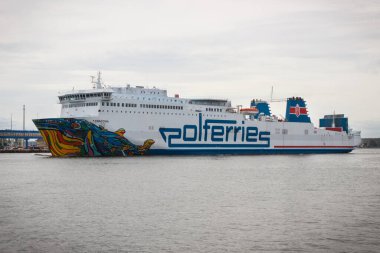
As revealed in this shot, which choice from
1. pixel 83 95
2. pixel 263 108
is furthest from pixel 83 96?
pixel 263 108

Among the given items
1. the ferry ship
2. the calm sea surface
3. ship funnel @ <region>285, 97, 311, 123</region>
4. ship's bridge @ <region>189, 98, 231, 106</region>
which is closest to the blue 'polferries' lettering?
the ferry ship

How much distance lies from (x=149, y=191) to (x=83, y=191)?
342 centimetres

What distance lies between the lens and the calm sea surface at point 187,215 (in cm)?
1416

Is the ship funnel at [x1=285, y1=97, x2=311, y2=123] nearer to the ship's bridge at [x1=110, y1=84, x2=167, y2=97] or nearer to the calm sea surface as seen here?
the ship's bridge at [x1=110, y1=84, x2=167, y2=97]

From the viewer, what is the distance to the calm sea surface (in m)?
14.2

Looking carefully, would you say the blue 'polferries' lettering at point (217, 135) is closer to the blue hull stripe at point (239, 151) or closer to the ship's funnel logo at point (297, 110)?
the blue hull stripe at point (239, 151)

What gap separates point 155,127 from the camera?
2279 inches

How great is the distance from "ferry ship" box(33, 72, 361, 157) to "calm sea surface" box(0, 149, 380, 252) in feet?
70.8

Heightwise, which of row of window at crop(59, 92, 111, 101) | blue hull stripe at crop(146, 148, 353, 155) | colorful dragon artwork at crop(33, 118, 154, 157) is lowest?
Answer: blue hull stripe at crop(146, 148, 353, 155)

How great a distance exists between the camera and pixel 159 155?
6125 centimetres

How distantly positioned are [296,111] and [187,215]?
61.9 metres

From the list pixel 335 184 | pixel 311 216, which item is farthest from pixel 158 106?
pixel 311 216

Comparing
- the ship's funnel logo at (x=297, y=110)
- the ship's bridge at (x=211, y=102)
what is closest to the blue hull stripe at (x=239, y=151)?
the ship's funnel logo at (x=297, y=110)

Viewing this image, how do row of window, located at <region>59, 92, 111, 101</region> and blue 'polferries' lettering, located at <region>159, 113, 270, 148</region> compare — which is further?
blue 'polferries' lettering, located at <region>159, 113, 270, 148</region>
